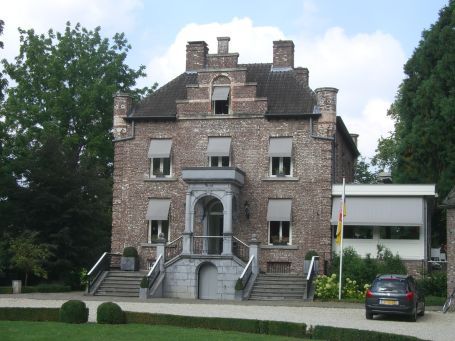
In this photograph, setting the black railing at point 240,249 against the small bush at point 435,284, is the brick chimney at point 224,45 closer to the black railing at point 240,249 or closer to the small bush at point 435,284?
the black railing at point 240,249

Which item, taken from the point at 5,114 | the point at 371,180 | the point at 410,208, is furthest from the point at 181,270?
the point at 371,180

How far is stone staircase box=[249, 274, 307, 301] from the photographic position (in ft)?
108

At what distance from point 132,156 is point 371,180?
111 ft

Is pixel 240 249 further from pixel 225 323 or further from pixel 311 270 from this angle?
pixel 225 323

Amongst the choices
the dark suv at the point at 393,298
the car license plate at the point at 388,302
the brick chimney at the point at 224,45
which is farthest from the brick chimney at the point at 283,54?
the car license plate at the point at 388,302

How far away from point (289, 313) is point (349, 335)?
7.92 m

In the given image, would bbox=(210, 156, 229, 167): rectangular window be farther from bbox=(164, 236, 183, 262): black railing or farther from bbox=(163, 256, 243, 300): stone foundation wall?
bbox=(163, 256, 243, 300): stone foundation wall

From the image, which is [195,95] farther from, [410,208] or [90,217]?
[410,208]

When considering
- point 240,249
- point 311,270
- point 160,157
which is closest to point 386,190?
point 311,270

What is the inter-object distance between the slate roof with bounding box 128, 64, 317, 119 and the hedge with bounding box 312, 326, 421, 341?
64.5 ft

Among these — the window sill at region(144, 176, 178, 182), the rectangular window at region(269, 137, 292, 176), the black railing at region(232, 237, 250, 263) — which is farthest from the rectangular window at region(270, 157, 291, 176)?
the window sill at region(144, 176, 178, 182)

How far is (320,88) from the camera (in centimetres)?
3719

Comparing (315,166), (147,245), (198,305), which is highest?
(315,166)

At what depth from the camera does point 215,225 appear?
38844mm
